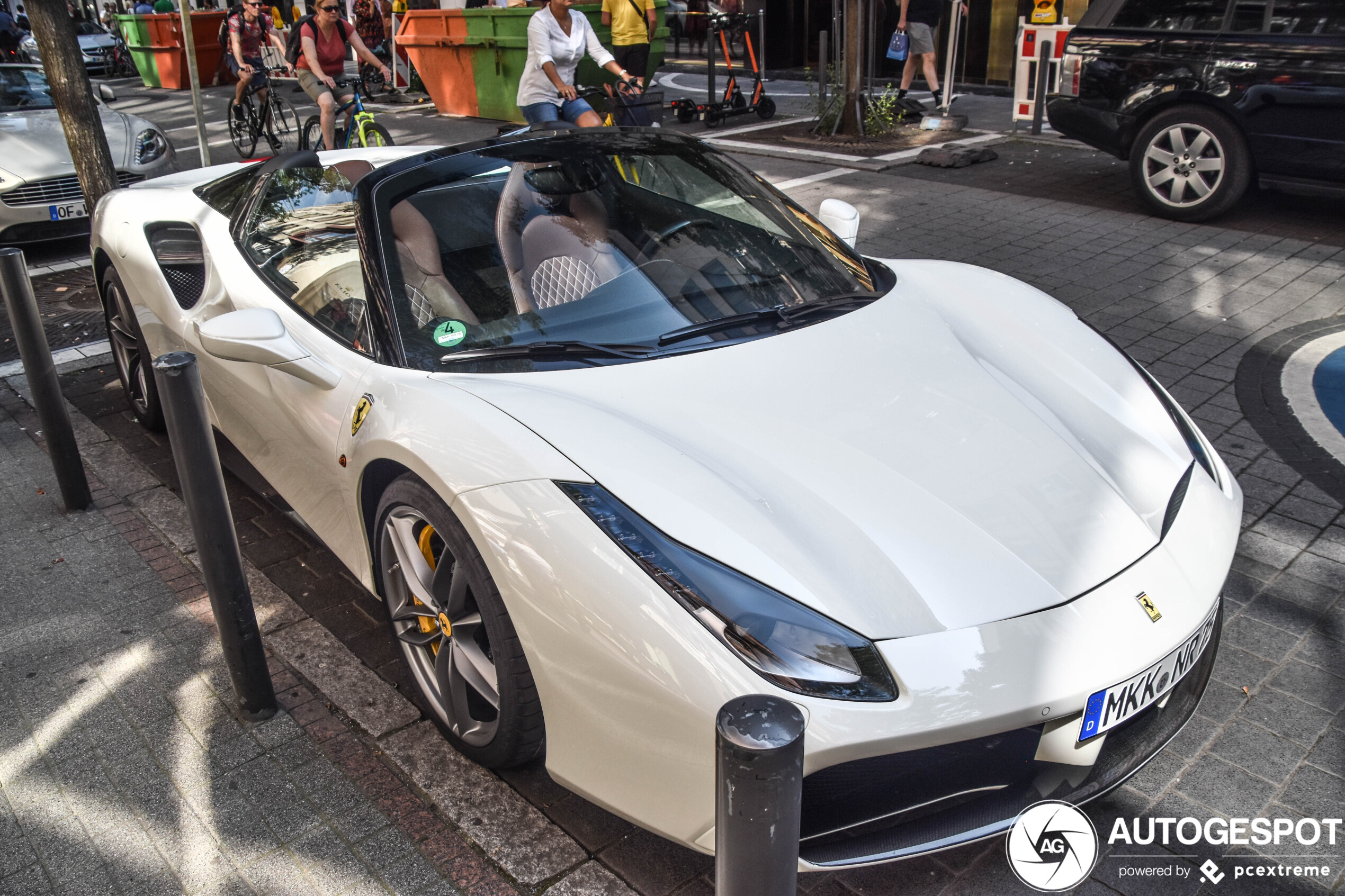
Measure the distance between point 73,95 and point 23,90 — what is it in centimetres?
325

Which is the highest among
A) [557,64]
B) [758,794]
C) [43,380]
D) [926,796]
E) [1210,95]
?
[557,64]

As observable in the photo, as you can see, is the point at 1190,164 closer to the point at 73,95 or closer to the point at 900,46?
the point at 900,46

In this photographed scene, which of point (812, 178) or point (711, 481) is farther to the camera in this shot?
point (812, 178)

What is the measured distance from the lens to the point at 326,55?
10.2 m

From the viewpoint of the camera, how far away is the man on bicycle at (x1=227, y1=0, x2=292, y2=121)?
12.2m

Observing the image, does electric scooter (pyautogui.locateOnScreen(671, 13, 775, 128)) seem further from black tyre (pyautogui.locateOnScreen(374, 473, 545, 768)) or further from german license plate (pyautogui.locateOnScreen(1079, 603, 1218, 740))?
german license plate (pyautogui.locateOnScreen(1079, 603, 1218, 740))

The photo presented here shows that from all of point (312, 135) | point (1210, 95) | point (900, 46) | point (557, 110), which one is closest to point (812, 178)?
point (557, 110)

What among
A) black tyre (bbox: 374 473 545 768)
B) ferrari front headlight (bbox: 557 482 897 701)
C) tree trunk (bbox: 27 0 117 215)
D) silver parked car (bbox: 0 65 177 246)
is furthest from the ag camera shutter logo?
silver parked car (bbox: 0 65 177 246)

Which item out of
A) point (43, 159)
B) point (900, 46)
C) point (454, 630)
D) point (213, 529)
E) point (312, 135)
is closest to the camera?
point (454, 630)

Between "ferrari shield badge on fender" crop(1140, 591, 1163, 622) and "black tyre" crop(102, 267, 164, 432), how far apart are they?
367 centimetres

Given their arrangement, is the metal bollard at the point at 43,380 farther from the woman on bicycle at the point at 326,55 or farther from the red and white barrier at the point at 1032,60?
the red and white barrier at the point at 1032,60

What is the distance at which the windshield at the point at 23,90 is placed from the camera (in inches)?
350

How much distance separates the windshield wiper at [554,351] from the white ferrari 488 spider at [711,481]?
0.01 m

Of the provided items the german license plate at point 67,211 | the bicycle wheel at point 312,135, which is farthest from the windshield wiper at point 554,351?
the bicycle wheel at point 312,135
